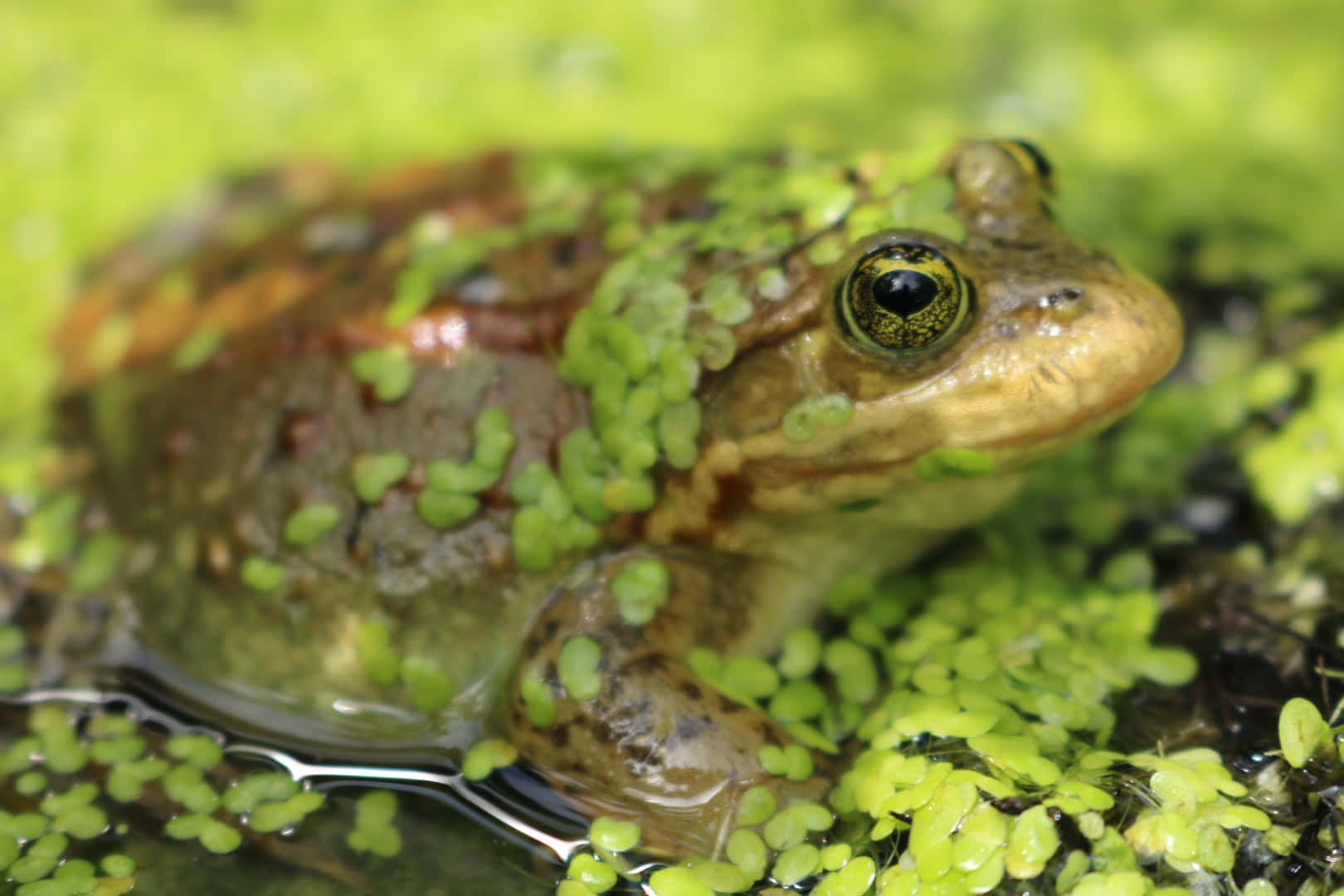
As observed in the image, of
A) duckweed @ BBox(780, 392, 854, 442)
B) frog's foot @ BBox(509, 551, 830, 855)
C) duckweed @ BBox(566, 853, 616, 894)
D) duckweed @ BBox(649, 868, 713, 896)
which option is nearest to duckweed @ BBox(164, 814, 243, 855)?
frog's foot @ BBox(509, 551, 830, 855)

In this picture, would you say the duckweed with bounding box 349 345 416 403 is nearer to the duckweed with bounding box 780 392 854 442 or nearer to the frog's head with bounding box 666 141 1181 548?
the frog's head with bounding box 666 141 1181 548

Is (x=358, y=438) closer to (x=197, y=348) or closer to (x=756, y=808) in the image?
(x=197, y=348)

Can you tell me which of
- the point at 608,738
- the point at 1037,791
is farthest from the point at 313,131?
the point at 1037,791

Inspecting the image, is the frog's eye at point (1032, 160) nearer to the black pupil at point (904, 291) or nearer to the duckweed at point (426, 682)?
the black pupil at point (904, 291)

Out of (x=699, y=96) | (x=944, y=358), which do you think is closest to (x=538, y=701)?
(x=944, y=358)

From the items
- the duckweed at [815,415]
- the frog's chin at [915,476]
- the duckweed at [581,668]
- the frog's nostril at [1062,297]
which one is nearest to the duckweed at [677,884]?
the duckweed at [581,668]

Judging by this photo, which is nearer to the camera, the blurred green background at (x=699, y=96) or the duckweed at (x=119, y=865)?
the duckweed at (x=119, y=865)

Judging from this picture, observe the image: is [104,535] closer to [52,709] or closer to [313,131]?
[52,709]
